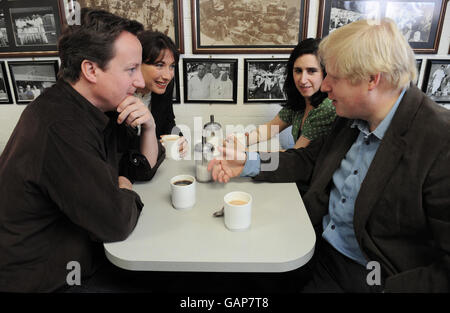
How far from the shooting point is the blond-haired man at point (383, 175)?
979 millimetres

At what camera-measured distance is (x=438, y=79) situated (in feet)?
8.54

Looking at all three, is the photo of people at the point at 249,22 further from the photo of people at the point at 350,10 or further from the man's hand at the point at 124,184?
the man's hand at the point at 124,184

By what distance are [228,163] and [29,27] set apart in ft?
7.44

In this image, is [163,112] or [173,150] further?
[163,112]

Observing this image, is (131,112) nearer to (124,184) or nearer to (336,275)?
(124,184)

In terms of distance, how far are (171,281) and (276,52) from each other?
1.89m

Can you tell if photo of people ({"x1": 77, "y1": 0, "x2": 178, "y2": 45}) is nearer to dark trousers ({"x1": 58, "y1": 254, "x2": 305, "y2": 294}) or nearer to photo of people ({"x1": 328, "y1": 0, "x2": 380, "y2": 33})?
photo of people ({"x1": 328, "y1": 0, "x2": 380, "y2": 33})

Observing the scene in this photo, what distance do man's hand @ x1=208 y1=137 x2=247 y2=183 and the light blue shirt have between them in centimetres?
41

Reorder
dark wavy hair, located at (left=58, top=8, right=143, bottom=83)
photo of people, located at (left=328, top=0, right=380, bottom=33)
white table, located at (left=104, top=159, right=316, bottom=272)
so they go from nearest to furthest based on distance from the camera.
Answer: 1. white table, located at (left=104, top=159, right=316, bottom=272)
2. dark wavy hair, located at (left=58, top=8, right=143, bottom=83)
3. photo of people, located at (left=328, top=0, right=380, bottom=33)

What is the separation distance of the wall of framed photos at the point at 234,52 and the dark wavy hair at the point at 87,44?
56.1 inches

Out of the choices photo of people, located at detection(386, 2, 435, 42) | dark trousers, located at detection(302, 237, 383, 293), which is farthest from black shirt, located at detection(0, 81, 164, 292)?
photo of people, located at detection(386, 2, 435, 42)

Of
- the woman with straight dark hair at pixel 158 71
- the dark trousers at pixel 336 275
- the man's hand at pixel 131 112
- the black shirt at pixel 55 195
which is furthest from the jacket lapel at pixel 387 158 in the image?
the woman with straight dark hair at pixel 158 71

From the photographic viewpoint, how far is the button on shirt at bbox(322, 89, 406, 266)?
3.92 feet

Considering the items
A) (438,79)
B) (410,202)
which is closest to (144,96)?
(410,202)
